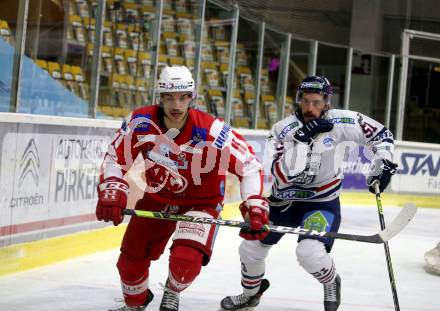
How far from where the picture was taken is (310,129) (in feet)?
13.5

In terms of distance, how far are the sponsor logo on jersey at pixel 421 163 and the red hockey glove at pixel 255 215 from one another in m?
8.35

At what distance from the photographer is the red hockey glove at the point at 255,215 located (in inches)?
133

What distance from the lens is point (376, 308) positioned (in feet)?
14.8

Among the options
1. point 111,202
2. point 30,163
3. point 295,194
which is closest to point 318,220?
point 295,194

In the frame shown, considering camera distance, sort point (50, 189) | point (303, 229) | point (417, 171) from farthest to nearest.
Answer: point (417, 171)
point (50, 189)
point (303, 229)

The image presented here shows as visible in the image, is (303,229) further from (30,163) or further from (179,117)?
(30,163)

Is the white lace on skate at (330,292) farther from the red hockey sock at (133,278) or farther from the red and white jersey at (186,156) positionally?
the red hockey sock at (133,278)

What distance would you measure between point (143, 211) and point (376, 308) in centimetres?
160

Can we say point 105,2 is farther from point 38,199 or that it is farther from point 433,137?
point 433,137

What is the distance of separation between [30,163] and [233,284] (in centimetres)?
135

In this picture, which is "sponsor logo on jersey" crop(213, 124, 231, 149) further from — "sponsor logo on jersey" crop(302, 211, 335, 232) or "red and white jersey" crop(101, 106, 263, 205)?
"sponsor logo on jersey" crop(302, 211, 335, 232)

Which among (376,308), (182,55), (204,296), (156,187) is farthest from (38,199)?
(182,55)

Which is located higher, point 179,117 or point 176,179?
point 179,117

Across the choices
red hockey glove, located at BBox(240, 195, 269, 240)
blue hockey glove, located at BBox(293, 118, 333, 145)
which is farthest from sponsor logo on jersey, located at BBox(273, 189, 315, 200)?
red hockey glove, located at BBox(240, 195, 269, 240)
